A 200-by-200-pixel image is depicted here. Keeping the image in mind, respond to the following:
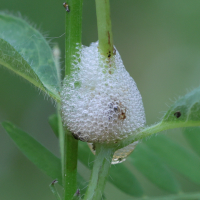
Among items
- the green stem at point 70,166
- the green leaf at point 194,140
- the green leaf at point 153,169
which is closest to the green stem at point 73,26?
the green stem at point 70,166

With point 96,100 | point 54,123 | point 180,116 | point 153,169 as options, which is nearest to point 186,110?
point 180,116

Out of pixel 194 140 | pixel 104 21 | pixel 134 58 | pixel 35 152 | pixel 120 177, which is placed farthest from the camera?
pixel 134 58

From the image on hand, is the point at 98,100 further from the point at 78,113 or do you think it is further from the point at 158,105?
the point at 158,105

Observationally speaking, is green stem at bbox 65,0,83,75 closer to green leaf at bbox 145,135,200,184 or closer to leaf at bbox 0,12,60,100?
leaf at bbox 0,12,60,100

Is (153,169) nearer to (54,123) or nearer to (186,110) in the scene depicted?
(54,123)

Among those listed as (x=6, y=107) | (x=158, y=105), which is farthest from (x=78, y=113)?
(x=158, y=105)

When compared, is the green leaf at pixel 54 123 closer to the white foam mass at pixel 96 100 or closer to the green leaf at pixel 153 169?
the white foam mass at pixel 96 100
